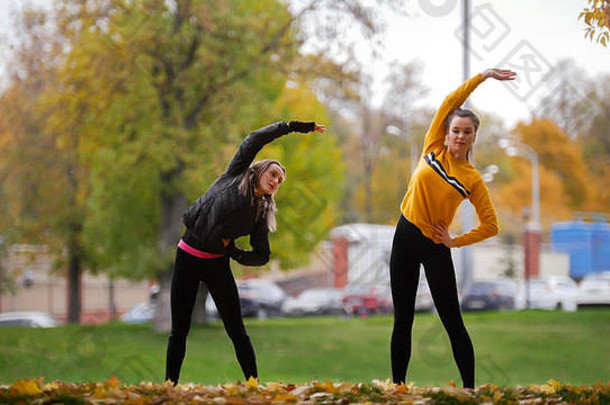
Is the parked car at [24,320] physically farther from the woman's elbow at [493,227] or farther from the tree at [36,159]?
the woman's elbow at [493,227]

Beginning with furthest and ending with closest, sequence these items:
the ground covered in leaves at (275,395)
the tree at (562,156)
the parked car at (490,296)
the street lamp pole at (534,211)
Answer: the tree at (562,156)
the street lamp pole at (534,211)
the parked car at (490,296)
the ground covered in leaves at (275,395)

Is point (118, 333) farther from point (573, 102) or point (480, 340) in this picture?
point (573, 102)

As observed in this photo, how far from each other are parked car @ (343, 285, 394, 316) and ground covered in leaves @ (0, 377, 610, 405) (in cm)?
1950

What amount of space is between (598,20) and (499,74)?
1217mm

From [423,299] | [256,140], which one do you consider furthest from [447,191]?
[423,299]

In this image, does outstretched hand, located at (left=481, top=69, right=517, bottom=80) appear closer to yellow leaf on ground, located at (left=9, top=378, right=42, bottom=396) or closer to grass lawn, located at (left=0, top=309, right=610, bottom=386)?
yellow leaf on ground, located at (left=9, top=378, right=42, bottom=396)

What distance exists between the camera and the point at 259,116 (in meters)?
13.8

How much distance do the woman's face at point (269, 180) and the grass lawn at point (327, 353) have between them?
507cm

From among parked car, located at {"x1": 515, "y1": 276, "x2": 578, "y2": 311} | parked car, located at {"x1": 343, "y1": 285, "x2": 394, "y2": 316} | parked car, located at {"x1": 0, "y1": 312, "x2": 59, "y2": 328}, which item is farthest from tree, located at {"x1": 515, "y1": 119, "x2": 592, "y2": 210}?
parked car, located at {"x1": 0, "y1": 312, "x2": 59, "y2": 328}

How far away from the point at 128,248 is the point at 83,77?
128 inches

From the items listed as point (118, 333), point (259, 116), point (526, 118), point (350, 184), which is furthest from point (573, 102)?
point (118, 333)

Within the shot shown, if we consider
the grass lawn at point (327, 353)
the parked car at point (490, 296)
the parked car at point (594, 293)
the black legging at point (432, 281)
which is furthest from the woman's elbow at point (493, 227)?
the parked car at point (594, 293)

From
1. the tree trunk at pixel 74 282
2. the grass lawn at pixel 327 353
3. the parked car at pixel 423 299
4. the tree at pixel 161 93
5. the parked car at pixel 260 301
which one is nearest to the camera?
the grass lawn at pixel 327 353

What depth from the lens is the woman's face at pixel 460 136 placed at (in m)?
3.93
